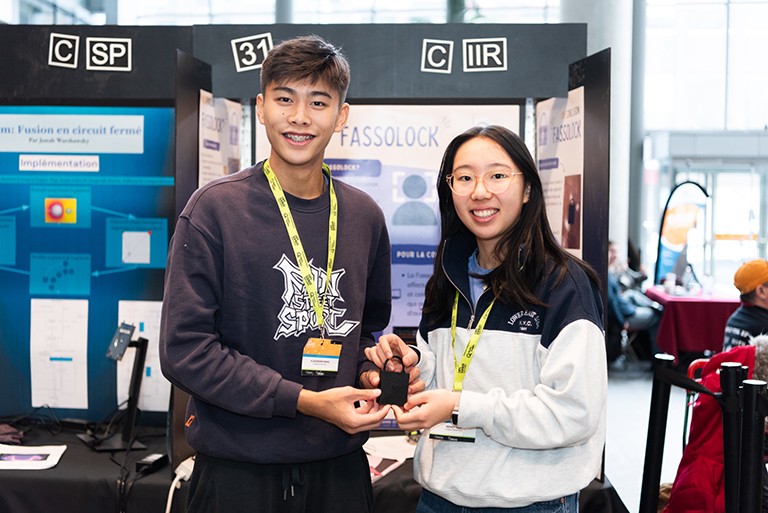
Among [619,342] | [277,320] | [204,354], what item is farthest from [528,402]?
[619,342]

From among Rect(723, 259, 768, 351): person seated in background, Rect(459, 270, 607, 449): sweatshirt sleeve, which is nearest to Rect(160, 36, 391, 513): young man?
Rect(459, 270, 607, 449): sweatshirt sleeve

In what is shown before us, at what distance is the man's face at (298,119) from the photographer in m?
1.72

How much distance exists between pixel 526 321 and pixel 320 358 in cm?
44

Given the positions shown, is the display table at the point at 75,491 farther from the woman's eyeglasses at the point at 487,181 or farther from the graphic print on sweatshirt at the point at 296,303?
the woman's eyeglasses at the point at 487,181

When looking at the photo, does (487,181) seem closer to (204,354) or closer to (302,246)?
(302,246)

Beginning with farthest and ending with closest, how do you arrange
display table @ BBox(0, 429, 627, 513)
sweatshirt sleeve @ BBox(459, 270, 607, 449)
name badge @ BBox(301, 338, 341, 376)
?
display table @ BBox(0, 429, 627, 513) < name badge @ BBox(301, 338, 341, 376) < sweatshirt sleeve @ BBox(459, 270, 607, 449)

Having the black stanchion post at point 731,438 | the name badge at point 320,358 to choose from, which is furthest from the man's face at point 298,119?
the black stanchion post at point 731,438

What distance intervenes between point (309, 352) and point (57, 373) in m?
2.67

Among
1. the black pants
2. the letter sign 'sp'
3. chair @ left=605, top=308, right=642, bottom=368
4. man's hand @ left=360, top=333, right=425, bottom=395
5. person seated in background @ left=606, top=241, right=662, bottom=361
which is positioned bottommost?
chair @ left=605, top=308, right=642, bottom=368

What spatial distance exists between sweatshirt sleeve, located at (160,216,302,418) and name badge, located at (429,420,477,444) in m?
0.30

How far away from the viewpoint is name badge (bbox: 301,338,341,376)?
166cm

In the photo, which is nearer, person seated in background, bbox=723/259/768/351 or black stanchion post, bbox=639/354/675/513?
black stanchion post, bbox=639/354/675/513

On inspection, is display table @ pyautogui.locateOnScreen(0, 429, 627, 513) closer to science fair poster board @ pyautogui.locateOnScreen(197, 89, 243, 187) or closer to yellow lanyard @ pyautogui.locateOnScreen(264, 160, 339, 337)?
science fair poster board @ pyautogui.locateOnScreen(197, 89, 243, 187)

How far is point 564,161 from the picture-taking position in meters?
3.30
